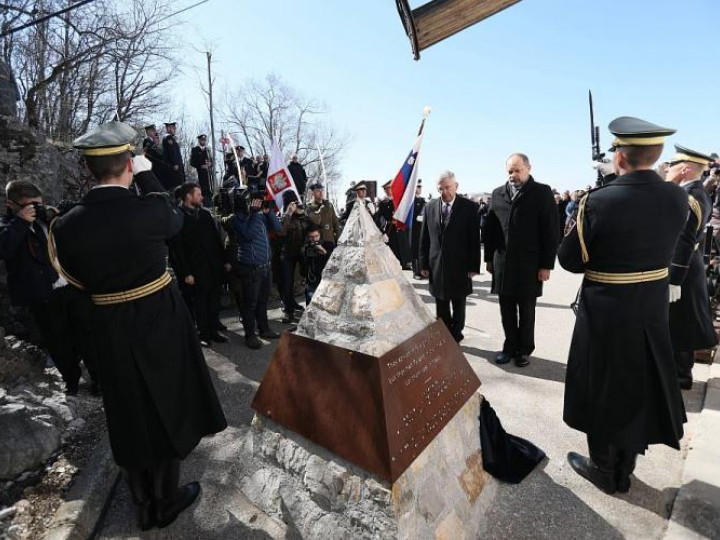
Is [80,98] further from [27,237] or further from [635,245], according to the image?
[635,245]

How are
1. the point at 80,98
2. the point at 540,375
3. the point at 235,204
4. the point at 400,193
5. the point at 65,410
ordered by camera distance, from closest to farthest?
the point at 65,410, the point at 540,375, the point at 235,204, the point at 400,193, the point at 80,98

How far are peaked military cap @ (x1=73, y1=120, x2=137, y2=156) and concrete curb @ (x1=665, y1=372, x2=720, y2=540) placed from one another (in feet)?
11.3

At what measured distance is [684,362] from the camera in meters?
3.55

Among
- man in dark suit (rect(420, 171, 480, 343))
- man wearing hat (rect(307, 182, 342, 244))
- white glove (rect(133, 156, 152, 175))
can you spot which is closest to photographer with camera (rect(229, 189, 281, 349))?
man wearing hat (rect(307, 182, 342, 244))

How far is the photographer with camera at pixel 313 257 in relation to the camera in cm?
583

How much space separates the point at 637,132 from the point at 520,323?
2.64m

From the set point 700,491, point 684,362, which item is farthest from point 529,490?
point 684,362

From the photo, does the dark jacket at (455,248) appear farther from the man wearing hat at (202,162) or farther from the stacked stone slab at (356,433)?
the man wearing hat at (202,162)

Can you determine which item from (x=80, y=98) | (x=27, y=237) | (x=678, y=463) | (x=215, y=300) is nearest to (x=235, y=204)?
(x=215, y=300)

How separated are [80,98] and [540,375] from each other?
20053 mm

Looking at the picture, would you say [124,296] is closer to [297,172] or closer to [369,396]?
[369,396]

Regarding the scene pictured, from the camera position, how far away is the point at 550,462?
106 inches

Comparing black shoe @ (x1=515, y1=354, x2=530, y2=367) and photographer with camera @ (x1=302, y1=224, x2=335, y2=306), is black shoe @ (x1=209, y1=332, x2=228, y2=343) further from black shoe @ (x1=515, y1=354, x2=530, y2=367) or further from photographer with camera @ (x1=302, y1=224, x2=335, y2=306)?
black shoe @ (x1=515, y1=354, x2=530, y2=367)

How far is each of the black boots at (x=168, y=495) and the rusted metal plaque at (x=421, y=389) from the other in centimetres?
141
